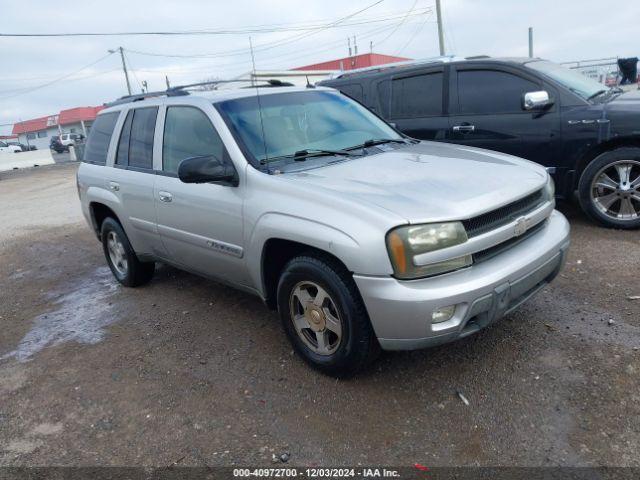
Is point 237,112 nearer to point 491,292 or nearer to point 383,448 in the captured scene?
point 491,292

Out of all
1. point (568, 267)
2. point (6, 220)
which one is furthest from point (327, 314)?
point (6, 220)

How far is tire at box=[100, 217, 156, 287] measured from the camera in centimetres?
508

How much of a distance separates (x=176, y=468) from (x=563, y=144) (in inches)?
189

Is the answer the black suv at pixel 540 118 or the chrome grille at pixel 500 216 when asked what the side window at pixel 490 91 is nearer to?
the black suv at pixel 540 118

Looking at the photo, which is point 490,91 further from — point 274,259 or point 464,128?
point 274,259

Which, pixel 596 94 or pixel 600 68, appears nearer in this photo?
pixel 596 94

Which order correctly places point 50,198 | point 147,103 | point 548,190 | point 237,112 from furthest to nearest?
1. point 50,198
2. point 147,103
3. point 237,112
4. point 548,190

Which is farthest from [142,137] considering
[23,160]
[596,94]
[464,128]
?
[23,160]

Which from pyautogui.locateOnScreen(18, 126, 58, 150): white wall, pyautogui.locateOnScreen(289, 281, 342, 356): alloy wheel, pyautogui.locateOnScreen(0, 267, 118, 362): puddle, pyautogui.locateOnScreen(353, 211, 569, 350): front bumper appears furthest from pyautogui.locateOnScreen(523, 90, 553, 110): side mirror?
pyautogui.locateOnScreen(18, 126, 58, 150): white wall

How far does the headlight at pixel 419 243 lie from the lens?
2.63 m

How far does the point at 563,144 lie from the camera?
5.44 metres

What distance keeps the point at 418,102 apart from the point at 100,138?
3.64m

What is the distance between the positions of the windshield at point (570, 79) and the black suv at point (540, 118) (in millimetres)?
22

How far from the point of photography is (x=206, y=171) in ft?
10.8
